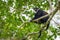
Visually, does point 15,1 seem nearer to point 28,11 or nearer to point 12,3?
point 12,3

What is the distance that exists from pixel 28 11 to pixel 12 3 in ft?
1.06

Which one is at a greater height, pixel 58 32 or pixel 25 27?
pixel 25 27

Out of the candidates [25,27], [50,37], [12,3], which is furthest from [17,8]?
[50,37]

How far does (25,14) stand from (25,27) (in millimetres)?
→ 510

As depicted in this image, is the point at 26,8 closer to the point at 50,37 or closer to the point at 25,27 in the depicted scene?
the point at 25,27

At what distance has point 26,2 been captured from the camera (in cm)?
365

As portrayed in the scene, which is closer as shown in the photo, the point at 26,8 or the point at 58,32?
the point at 58,32

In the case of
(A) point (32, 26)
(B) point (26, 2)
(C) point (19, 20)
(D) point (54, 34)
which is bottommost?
(D) point (54, 34)

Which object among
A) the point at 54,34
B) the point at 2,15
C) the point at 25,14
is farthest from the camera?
the point at 25,14

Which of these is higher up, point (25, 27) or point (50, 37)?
point (25, 27)

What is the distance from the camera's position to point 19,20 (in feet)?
11.7

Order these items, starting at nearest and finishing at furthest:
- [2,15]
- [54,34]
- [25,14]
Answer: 1. [54,34]
2. [2,15]
3. [25,14]

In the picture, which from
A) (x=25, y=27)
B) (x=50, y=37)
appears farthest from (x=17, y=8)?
(x=50, y=37)

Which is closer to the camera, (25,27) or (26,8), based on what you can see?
(25,27)
